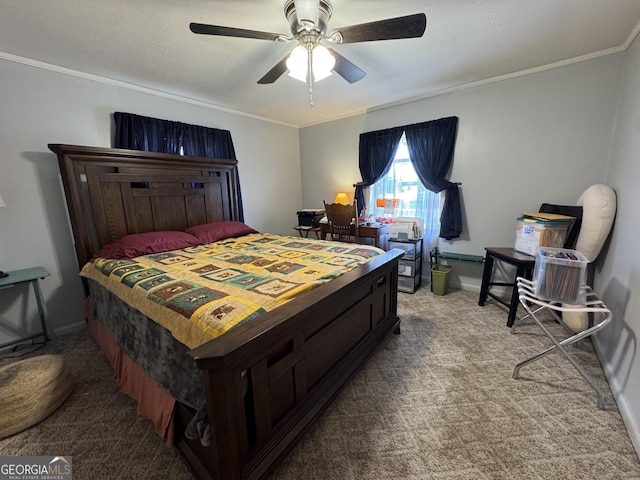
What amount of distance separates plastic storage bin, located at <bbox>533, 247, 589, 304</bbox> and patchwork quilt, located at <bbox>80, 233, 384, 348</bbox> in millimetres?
1106

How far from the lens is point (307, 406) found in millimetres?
1324

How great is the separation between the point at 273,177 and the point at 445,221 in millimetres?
2645

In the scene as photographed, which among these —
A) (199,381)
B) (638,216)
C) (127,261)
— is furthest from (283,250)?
(638,216)

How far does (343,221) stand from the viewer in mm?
3273

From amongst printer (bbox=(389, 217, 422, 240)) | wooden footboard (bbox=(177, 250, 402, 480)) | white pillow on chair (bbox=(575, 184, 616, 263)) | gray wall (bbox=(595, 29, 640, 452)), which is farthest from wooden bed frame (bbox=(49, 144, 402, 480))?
white pillow on chair (bbox=(575, 184, 616, 263))

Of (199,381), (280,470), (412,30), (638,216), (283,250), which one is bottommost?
(280,470)

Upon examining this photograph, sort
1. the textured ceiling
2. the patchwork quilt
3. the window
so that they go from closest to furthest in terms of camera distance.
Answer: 1. the patchwork quilt
2. the textured ceiling
3. the window

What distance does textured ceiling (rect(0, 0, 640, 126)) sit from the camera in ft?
5.19

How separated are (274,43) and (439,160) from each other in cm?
221

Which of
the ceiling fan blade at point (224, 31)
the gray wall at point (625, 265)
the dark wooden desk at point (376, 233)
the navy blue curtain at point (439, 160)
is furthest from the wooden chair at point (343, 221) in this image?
the gray wall at point (625, 265)

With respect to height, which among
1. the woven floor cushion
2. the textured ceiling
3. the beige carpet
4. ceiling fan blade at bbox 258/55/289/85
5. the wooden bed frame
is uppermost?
the textured ceiling

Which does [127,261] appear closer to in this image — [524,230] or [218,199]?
[218,199]

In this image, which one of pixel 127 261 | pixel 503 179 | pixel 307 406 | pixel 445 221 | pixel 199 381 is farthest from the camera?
pixel 445 221

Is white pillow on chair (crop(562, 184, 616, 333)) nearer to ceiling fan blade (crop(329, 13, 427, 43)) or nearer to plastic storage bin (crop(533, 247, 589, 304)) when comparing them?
plastic storage bin (crop(533, 247, 589, 304))
